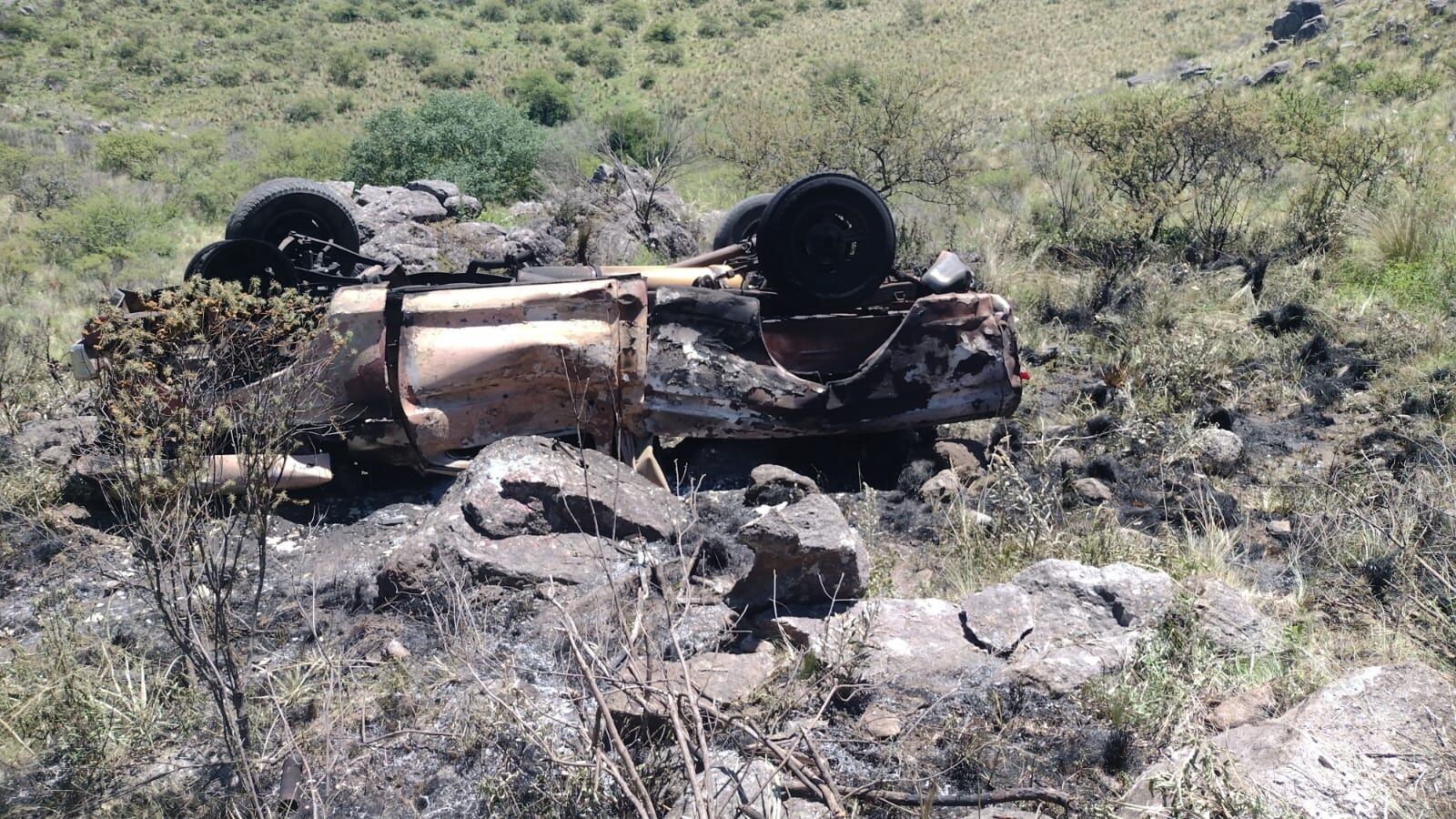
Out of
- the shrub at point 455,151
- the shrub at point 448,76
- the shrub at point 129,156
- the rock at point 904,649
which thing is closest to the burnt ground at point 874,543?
the rock at point 904,649

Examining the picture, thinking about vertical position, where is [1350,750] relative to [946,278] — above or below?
below

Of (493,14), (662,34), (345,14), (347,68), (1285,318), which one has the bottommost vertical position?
(1285,318)

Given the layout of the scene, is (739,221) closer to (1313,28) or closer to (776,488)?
(776,488)

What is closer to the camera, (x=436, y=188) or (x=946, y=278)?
(x=946, y=278)

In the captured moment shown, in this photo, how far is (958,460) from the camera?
6.53 m

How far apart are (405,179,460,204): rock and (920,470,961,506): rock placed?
9873 mm

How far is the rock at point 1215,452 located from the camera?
6539 mm

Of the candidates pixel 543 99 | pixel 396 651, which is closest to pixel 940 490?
pixel 396 651

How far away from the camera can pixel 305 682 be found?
4027 mm

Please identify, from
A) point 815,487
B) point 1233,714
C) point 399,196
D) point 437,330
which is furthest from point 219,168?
point 1233,714

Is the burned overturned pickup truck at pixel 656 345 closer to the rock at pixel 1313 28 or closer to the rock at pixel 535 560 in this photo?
the rock at pixel 535 560

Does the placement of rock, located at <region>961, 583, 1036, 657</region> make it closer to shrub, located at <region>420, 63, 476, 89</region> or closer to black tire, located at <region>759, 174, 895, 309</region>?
black tire, located at <region>759, 174, 895, 309</region>

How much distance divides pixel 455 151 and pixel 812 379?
38.3ft

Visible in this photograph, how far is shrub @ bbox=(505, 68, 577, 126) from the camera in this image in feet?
104
